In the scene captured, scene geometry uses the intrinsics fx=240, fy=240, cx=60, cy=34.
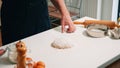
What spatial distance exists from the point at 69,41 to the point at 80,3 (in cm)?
139

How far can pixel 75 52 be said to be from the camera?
1178 mm

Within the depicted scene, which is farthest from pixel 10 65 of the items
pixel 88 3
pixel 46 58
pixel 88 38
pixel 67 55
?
pixel 88 3

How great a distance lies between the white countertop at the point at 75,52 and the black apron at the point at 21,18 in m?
0.23

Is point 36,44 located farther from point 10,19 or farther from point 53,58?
point 10,19

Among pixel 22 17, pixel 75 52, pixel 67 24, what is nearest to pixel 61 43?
pixel 75 52

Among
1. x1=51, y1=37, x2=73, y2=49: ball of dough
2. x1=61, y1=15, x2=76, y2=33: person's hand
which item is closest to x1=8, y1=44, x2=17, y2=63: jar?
x1=51, y1=37, x2=73, y2=49: ball of dough

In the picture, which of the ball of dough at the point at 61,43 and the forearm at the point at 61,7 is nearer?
the ball of dough at the point at 61,43

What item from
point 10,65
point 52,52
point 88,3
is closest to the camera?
point 10,65

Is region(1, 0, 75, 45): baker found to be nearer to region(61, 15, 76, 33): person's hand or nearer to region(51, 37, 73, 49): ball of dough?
region(61, 15, 76, 33): person's hand

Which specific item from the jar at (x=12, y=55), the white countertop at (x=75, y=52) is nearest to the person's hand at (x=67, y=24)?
the white countertop at (x=75, y=52)

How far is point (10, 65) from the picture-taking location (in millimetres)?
1078

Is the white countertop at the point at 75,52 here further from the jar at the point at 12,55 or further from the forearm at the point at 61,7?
the forearm at the point at 61,7

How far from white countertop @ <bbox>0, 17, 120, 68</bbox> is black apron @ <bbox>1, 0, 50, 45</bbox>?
0.74 feet

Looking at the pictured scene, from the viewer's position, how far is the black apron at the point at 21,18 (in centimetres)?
153
